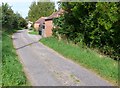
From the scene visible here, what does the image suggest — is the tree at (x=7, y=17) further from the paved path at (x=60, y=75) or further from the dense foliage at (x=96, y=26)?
the paved path at (x=60, y=75)

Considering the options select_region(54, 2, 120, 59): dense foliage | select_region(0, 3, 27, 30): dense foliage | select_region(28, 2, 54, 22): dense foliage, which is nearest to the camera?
select_region(54, 2, 120, 59): dense foliage

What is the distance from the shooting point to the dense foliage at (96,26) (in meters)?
16.1

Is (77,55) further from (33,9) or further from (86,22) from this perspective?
(33,9)

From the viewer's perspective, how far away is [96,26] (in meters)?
22.1

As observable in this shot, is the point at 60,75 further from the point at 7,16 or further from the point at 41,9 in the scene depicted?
the point at 41,9

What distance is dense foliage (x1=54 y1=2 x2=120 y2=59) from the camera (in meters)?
16.1

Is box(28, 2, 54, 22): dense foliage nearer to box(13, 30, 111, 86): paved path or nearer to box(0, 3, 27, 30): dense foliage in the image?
box(0, 3, 27, 30): dense foliage

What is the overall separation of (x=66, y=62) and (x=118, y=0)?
513 cm

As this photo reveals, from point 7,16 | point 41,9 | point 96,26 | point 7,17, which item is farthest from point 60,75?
point 41,9

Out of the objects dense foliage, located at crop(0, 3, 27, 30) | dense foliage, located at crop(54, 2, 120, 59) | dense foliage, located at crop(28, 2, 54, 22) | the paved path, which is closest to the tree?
A: dense foliage, located at crop(0, 3, 27, 30)

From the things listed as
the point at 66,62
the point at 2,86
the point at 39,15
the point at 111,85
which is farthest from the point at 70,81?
the point at 39,15

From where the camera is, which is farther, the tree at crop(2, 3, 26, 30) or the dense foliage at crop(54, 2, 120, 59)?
the tree at crop(2, 3, 26, 30)

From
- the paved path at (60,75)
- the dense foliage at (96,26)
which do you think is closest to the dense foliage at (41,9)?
the dense foliage at (96,26)

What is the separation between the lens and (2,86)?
33.6ft
